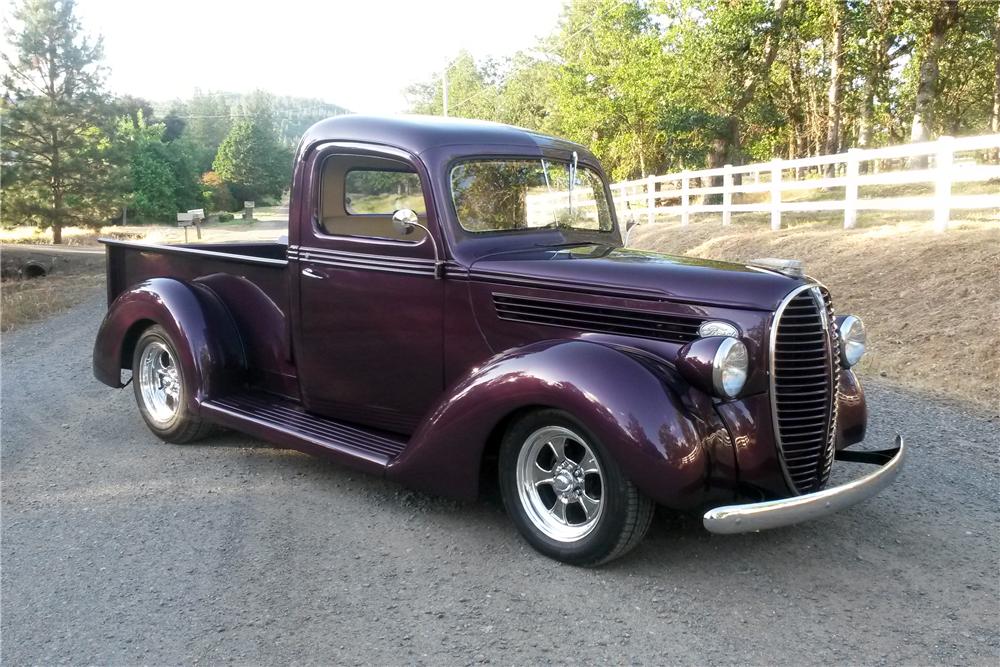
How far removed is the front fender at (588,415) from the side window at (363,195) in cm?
114

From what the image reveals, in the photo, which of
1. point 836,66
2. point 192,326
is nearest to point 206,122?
point 836,66

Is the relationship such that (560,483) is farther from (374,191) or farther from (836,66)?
(836,66)

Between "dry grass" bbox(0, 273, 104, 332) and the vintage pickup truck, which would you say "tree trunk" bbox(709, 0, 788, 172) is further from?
the vintage pickup truck

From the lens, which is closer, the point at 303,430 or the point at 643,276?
the point at 643,276

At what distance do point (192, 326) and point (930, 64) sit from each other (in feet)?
65.6

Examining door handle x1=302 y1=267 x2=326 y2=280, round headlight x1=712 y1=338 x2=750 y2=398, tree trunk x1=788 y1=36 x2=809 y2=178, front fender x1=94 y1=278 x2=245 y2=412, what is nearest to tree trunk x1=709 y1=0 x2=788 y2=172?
tree trunk x1=788 y1=36 x2=809 y2=178

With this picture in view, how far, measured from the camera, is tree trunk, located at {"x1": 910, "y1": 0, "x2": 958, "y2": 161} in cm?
1898

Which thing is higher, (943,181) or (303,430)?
(943,181)

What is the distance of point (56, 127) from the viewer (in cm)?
2927

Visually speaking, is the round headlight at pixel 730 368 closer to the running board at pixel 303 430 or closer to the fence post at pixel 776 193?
the running board at pixel 303 430

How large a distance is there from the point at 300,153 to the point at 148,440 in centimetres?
221

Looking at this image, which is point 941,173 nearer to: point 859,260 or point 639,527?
point 859,260

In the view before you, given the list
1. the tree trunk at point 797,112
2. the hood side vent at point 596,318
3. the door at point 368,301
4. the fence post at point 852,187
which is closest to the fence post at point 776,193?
the fence post at point 852,187

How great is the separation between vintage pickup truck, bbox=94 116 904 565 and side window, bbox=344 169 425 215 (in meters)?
0.02
